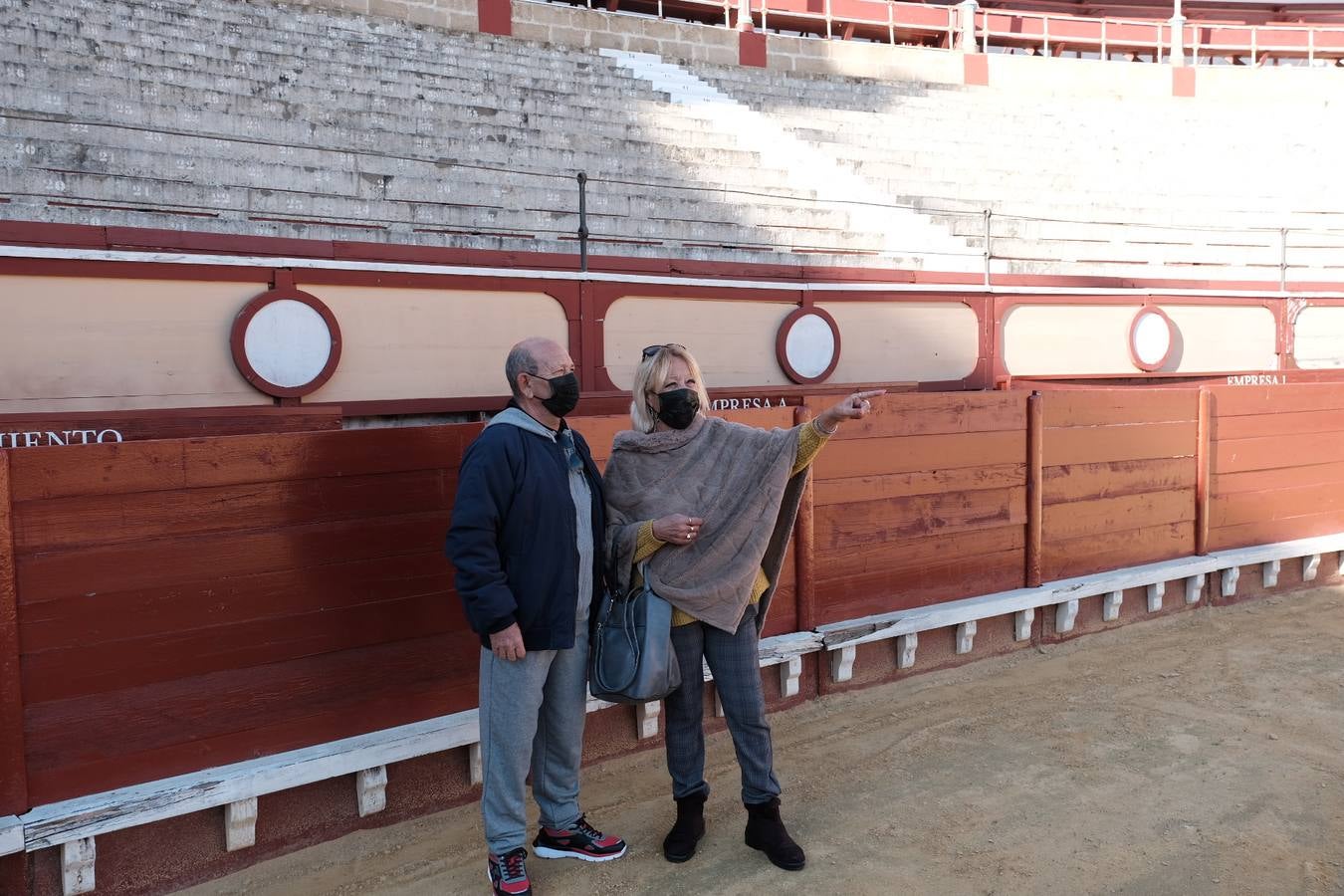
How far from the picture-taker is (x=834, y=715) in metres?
4.19

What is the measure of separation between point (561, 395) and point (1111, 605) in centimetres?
376

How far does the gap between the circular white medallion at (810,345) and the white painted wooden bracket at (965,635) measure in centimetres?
355

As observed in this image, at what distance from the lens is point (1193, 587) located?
564cm

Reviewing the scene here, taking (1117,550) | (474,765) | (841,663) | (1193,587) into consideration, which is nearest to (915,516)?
(841,663)

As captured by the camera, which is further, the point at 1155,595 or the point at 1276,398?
the point at 1276,398

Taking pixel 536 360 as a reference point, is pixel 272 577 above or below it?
below

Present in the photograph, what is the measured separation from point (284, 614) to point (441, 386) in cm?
379

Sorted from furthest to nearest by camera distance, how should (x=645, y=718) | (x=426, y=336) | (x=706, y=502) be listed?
1. (x=426, y=336)
2. (x=645, y=718)
3. (x=706, y=502)

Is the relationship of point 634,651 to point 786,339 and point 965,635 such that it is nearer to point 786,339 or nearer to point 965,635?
point 965,635

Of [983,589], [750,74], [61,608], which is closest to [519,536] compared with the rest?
[61,608]

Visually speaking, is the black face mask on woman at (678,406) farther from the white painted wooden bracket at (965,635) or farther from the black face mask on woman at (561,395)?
the white painted wooden bracket at (965,635)

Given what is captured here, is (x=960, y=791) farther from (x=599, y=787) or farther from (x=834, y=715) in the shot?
(x=599, y=787)

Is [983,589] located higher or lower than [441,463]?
lower

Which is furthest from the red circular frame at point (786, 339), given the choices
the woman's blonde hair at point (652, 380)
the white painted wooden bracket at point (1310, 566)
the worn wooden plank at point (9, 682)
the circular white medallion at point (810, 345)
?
the worn wooden plank at point (9, 682)
